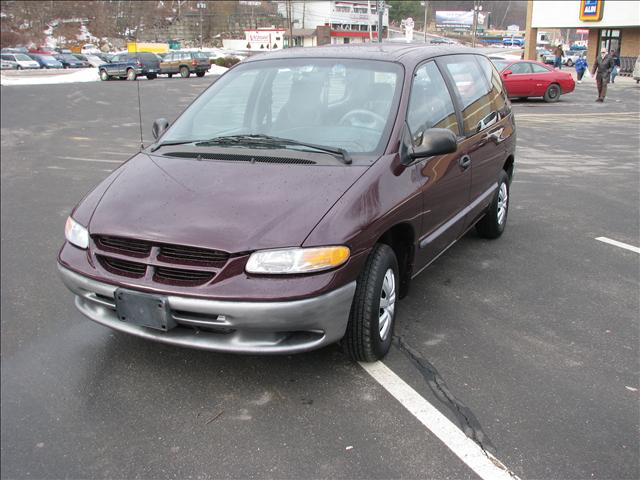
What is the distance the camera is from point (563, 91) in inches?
812

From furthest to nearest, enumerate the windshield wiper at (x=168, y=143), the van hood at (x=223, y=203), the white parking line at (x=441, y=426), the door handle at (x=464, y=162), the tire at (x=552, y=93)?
1. the tire at (x=552, y=93)
2. the door handle at (x=464, y=162)
3. the windshield wiper at (x=168, y=143)
4. the van hood at (x=223, y=203)
5. the white parking line at (x=441, y=426)

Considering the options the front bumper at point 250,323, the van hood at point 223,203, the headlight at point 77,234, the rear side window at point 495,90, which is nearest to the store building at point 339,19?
the rear side window at point 495,90

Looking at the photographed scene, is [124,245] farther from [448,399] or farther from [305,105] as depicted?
[448,399]

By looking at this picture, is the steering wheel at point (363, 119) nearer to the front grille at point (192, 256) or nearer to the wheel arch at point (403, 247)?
the wheel arch at point (403, 247)

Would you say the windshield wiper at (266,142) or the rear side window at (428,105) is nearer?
the windshield wiper at (266,142)

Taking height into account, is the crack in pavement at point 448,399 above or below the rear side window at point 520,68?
below

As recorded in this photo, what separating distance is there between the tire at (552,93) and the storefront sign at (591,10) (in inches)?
241

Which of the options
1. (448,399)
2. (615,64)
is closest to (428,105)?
(448,399)

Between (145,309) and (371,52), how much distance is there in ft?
8.09

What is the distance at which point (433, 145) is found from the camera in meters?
3.56

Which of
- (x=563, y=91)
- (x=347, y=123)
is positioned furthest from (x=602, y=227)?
(x=563, y=91)

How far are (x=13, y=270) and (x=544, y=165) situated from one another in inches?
Answer: 318

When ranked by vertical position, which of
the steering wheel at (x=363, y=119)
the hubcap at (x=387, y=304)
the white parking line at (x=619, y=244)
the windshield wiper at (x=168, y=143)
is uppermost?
the steering wheel at (x=363, y=119)

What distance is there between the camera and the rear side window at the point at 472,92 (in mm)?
4617
